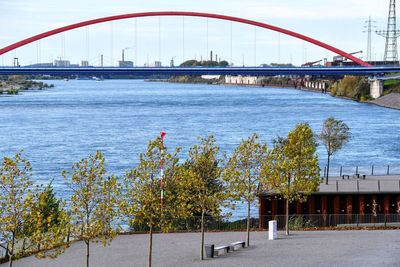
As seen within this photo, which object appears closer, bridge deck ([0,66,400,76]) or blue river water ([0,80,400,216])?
blue river water ([0,80,400,216])

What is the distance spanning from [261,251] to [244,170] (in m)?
3.77

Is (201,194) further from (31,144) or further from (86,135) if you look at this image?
(86,135)

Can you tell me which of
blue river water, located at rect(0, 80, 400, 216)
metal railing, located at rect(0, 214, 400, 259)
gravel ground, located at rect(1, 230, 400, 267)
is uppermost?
gravel ground, located at rect(1, 230, 400, 267)

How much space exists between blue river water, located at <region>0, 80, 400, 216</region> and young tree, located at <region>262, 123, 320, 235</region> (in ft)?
46.7

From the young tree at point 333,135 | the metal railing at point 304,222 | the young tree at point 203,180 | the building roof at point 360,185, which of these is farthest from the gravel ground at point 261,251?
the young tree at point 333,135

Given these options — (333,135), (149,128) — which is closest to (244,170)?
(333,135)

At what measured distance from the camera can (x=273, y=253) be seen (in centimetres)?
2780

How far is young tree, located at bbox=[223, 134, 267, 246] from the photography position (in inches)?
1208

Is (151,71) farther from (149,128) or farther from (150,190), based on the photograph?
(150,190)

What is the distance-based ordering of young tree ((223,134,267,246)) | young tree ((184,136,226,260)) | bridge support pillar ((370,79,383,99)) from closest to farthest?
young tree ((184,136,226,260))
young tree ((223,134,267,246))
bridge support pillar ((370,79,383,99))

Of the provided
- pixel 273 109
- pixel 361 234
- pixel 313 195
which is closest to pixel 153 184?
pixel 361 234

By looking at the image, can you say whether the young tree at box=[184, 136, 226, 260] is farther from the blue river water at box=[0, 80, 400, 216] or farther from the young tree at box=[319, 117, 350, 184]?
the young tree at box=[319, 117, 350, 184]

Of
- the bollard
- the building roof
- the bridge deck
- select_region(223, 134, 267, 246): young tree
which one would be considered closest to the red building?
the building roof

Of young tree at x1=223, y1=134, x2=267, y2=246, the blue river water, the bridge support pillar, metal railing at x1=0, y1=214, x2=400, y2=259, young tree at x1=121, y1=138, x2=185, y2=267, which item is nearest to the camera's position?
young tree at x1=121, y1=138, x2=185, y2=267
